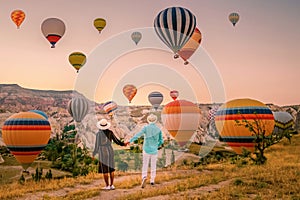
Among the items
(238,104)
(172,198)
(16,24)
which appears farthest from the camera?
(16,24)

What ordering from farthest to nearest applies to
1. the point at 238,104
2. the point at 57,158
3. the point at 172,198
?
the point at 57,158 → the point at 238,104 → the point at 172,198

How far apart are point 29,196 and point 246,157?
42.2 feet

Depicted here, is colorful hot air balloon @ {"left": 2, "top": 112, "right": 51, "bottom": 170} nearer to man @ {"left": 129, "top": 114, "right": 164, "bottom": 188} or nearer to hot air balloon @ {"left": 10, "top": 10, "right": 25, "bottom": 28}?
man @ {"left": 129, "top": 114, "right": 164, "bottom": 188}

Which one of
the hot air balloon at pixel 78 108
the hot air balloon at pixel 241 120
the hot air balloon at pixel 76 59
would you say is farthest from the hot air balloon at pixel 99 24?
the hot air balloon at pixel 241 120

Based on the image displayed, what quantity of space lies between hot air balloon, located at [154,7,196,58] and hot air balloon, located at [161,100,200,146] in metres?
4.29

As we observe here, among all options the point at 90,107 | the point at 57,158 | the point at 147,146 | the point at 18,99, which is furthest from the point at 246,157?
the point at 18,99

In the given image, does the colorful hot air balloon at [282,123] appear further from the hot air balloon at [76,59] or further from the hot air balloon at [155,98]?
the hot air balloon at [76,59]

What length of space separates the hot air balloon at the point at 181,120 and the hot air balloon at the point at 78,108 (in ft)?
27.3

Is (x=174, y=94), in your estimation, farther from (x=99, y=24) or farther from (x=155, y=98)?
(x=99, y=24)

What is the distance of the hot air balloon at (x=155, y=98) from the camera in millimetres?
43594

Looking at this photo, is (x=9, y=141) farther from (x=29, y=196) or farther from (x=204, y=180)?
(x=204, y=180)

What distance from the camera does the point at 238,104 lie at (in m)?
21.7

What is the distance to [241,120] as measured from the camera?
68.5 feet

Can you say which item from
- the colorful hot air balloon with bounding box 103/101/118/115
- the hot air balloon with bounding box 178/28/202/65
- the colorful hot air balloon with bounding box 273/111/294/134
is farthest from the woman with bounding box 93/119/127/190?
the colorful hot air balloon with bounding box 103/101/118/115
